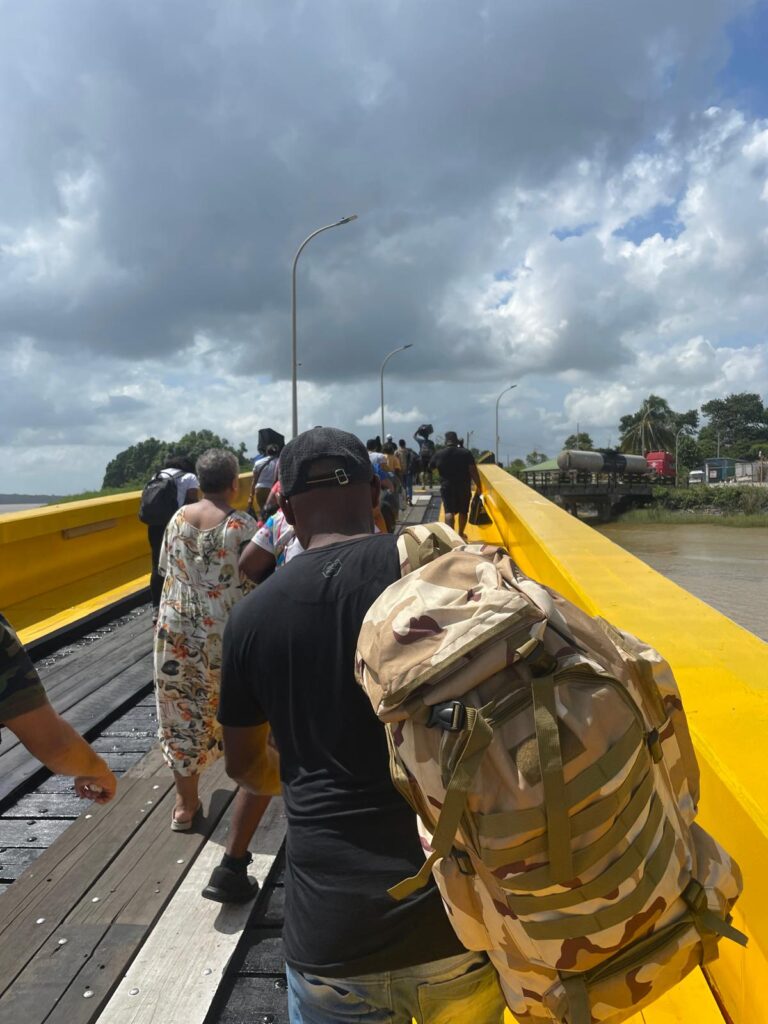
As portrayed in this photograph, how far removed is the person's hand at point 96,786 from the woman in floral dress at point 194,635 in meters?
1.14

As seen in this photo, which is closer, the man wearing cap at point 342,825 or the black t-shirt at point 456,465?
the man wearing cap at point 342,825

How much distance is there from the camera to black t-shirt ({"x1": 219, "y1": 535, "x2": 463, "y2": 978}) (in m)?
1.48

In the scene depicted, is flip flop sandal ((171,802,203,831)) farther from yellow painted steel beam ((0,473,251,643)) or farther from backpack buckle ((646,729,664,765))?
yellow painted steel beam ((0,473,251,643))

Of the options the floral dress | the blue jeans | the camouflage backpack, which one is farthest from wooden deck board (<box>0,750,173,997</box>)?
the camouflage backpack

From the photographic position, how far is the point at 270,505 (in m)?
4.97

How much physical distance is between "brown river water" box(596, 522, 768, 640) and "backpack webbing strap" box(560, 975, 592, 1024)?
36.2ft

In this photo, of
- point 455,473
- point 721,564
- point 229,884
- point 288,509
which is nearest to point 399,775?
point 288,509

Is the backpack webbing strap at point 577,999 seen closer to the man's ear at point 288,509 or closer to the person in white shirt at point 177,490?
the man's ear at point 288,509

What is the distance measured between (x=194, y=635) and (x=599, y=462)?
53139 mm

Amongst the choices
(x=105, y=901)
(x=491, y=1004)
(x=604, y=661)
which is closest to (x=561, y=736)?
(x=604, y=661)

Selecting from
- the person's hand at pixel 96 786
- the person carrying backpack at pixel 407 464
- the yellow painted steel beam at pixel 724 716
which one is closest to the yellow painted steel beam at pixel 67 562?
the person's hand at pixel 96 786

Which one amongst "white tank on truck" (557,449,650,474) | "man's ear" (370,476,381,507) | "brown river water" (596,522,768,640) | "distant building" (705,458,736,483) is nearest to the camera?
"man's ear" (370,476,381,507)

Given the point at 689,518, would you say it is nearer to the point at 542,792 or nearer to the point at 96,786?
the point at 96,786

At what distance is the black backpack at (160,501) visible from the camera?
5664mm
